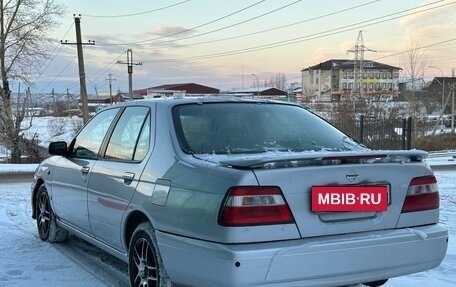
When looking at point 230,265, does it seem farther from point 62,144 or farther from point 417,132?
point 417,132

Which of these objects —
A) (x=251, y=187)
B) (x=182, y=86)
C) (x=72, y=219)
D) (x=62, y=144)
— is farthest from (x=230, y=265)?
(x=182, y=86)

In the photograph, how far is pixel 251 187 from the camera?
9.58 feet

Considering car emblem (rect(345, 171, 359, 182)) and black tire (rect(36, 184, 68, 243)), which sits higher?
car emblem (rect(345, 171, 359, 182))

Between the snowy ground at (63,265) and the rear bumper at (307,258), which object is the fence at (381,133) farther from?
the rear bumper at (307,258)

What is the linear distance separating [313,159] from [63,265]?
9.95 ft

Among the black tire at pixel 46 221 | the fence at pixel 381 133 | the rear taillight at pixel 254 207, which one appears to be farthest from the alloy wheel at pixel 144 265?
the fence at pixel 381 133

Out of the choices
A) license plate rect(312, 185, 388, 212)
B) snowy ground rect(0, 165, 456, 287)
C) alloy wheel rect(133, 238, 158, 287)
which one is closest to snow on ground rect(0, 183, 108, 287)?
snowy ground rect(0, 165, 456, 287)

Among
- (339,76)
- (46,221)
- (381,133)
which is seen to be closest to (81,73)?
(381,133)

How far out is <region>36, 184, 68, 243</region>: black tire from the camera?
583cm

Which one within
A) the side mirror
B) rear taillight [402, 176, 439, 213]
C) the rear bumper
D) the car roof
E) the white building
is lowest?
the rear bumper

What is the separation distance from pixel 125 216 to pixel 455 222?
5.01 m

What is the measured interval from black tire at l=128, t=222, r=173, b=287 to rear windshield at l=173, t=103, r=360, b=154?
0.67 meters

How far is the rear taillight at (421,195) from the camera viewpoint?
336cm

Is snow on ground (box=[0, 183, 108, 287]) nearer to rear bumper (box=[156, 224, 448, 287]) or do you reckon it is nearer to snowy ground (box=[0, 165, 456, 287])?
snowy ground (box=[0, 165, 456, 287])
